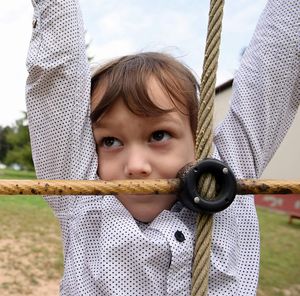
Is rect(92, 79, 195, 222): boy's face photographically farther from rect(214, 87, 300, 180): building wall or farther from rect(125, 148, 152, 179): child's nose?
rect(214, 87, 300, 180): building wall

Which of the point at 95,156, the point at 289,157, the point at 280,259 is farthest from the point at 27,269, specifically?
the point at 289,157

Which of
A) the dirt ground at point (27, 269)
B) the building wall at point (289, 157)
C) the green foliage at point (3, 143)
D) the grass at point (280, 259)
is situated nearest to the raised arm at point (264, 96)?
the dirt ground at point (27, 269)

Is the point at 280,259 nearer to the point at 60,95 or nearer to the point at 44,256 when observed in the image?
the point at 44,256

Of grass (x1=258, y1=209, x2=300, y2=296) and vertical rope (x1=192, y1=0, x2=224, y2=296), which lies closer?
vertical rope (x1=192, y1=0, x2=224, y2=296)

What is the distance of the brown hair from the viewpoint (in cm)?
59

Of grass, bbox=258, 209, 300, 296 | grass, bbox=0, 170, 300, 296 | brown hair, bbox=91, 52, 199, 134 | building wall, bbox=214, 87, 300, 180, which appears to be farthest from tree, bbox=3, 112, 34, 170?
brown hair, bbox=91, 52, 199, 134

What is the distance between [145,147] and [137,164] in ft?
0.09

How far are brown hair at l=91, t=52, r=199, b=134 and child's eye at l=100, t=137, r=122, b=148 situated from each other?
3 cm

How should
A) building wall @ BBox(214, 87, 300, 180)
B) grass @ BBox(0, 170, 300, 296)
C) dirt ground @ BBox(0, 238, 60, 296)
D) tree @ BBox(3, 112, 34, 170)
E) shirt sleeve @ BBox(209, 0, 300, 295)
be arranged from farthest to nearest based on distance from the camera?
1. tree @ BBox(3, 112, 34, 170)
2. building wall @ BBox(214, 87, 300, 180)
3. grass @ BBox(0, 170, 300, 296)
4. dirt ground @ BBox(0, 238, 60, 296)
5. shirt sleeve @ BBox(209, 0, 300, 295)

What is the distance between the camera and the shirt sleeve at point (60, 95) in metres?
0.61

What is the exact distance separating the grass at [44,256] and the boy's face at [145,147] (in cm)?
167

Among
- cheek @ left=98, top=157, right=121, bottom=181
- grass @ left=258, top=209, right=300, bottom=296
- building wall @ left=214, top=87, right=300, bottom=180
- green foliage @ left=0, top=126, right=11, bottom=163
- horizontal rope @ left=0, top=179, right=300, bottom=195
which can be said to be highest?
horizontal rope @ left=0, top=179, right=300, bottom=195

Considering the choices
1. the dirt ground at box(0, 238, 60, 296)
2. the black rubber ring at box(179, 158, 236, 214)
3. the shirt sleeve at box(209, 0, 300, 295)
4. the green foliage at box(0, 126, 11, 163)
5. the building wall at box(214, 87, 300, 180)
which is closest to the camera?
the black rubber ring at box(179, 158, 236, 214)

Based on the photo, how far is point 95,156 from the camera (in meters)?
0.62
